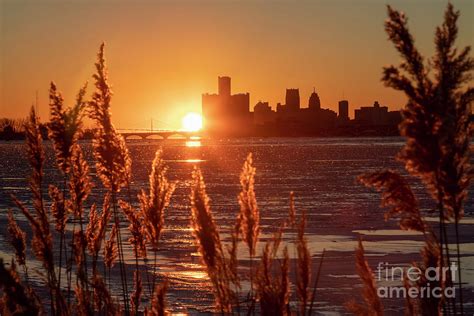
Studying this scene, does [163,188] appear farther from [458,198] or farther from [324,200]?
[324,200]

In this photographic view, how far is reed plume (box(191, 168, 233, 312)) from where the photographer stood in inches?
147

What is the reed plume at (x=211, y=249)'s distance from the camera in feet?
12.3

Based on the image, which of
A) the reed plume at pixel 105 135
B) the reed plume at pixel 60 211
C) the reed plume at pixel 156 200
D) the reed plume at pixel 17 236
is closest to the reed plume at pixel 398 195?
the reed plume at pixel 156 200

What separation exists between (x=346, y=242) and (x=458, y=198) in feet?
51.5

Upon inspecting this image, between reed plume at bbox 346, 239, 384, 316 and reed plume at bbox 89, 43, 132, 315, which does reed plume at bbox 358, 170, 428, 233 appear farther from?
reed plume at bbox 89, 43, 132, 315

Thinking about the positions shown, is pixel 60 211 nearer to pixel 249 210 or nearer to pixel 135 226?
pixel 135 226

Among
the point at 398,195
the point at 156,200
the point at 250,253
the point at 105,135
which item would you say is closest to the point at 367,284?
the point at 398,195

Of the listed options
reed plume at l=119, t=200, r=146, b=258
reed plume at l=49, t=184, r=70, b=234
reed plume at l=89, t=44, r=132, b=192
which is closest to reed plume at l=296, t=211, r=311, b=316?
reed plume at l=89, t=44, r=132, b=192

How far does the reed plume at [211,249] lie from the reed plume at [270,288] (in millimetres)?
160

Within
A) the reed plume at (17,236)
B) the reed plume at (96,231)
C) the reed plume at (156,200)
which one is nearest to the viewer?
the reed plume at (156,200)

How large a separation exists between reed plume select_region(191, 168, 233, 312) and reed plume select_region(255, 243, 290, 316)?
0.52 ft

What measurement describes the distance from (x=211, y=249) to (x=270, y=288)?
0.34 meters

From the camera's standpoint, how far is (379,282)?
532 inches

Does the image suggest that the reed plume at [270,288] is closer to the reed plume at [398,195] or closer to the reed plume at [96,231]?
the reed plume at [398,195]
